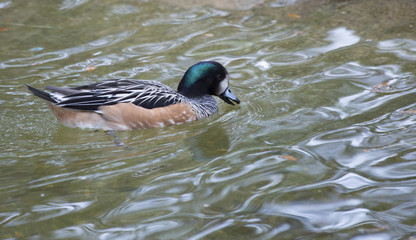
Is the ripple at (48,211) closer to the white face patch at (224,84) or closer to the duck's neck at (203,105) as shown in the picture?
the duck's neck at (203,105)

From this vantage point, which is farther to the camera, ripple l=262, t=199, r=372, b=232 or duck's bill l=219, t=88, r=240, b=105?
duck's bill l=219, t=88, r=240, b=105

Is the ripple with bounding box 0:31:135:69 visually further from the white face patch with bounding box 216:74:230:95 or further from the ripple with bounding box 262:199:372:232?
the ripple with bounding box 262:199:372:232

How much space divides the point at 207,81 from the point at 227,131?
3.79ft

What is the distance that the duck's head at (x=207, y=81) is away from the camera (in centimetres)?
754

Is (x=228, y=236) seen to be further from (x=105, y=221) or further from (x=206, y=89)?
(x=206, y=89)

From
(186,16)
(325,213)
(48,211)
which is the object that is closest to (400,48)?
(186,16)

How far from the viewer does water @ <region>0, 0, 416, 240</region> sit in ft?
15.8

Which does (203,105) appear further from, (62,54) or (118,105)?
(62,54)

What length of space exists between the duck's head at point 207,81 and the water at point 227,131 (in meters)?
0.30

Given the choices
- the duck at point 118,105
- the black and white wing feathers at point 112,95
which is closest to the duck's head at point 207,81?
the duck at point 118,105

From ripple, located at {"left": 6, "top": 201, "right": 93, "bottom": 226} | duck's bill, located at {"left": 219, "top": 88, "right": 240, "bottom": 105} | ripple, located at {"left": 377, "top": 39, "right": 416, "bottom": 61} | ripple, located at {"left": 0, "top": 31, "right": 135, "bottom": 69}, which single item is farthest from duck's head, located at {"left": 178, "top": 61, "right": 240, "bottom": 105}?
ripple, located at {"left": 6, "top": 201, "right": 93, "bottom": 226}

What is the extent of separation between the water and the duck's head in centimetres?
30

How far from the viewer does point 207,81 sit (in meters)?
7.71

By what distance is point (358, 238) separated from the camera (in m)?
4.43
